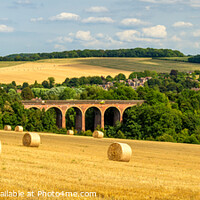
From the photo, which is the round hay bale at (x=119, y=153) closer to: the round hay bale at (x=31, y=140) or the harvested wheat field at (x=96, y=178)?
the harvested wheat field at (x=96, y=178)

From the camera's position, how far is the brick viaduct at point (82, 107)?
322 ft

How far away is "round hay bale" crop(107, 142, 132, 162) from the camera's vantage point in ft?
94.9

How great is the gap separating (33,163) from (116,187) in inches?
289

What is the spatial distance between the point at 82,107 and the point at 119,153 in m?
76.6

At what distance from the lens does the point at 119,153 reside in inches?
1142

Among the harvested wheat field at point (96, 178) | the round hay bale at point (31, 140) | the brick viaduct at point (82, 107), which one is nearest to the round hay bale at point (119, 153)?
the harvested wheat field at point (96, 178)

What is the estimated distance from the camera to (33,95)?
510 ft

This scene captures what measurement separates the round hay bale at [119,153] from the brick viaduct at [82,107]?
66.9m

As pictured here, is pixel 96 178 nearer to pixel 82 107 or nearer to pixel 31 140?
pixel 31 140

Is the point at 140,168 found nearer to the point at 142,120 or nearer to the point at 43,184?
the point at 43,184

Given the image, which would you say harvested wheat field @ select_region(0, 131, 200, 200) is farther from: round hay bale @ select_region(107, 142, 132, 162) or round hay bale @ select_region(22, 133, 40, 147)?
round hay bale @ select_region(22, 133, 40, 147)

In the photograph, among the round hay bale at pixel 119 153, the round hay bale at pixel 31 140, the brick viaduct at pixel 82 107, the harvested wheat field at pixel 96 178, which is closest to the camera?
the harvested wheat field at pixel 96 178

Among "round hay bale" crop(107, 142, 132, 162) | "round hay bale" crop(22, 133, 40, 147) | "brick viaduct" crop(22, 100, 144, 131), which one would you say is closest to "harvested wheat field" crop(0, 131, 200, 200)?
"round hay bale" crop(107, 142, 132, 162)

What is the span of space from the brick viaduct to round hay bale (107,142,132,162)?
66883 mm
